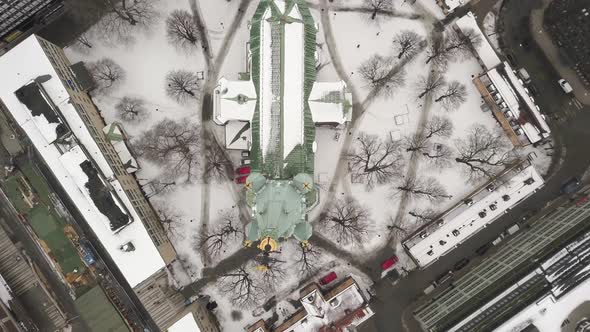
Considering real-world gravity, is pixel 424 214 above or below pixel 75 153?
below

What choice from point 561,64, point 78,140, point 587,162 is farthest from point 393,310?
point 78,140

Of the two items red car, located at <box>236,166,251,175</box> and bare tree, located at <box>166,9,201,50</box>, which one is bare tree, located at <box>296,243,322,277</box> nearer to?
red car, located at <box>236,166,251,175</box>

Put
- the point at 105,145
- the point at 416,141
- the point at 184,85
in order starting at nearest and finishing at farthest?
the point at 105,145
the point at 184,85
the point at 416,141

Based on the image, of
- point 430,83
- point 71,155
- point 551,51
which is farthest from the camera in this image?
point 551,51

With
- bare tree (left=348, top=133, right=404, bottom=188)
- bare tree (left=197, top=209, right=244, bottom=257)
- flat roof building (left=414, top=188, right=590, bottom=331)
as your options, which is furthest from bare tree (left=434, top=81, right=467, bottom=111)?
bare tree (left=197, top=209, right=244, bottom=257)

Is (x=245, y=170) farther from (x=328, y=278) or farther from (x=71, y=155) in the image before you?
(x=71, y=155)

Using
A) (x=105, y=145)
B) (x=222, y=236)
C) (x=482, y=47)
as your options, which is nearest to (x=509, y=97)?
(x=482, y=47)

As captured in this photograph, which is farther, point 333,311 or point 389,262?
point 389,262

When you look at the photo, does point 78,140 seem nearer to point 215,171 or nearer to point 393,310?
point 215,171
